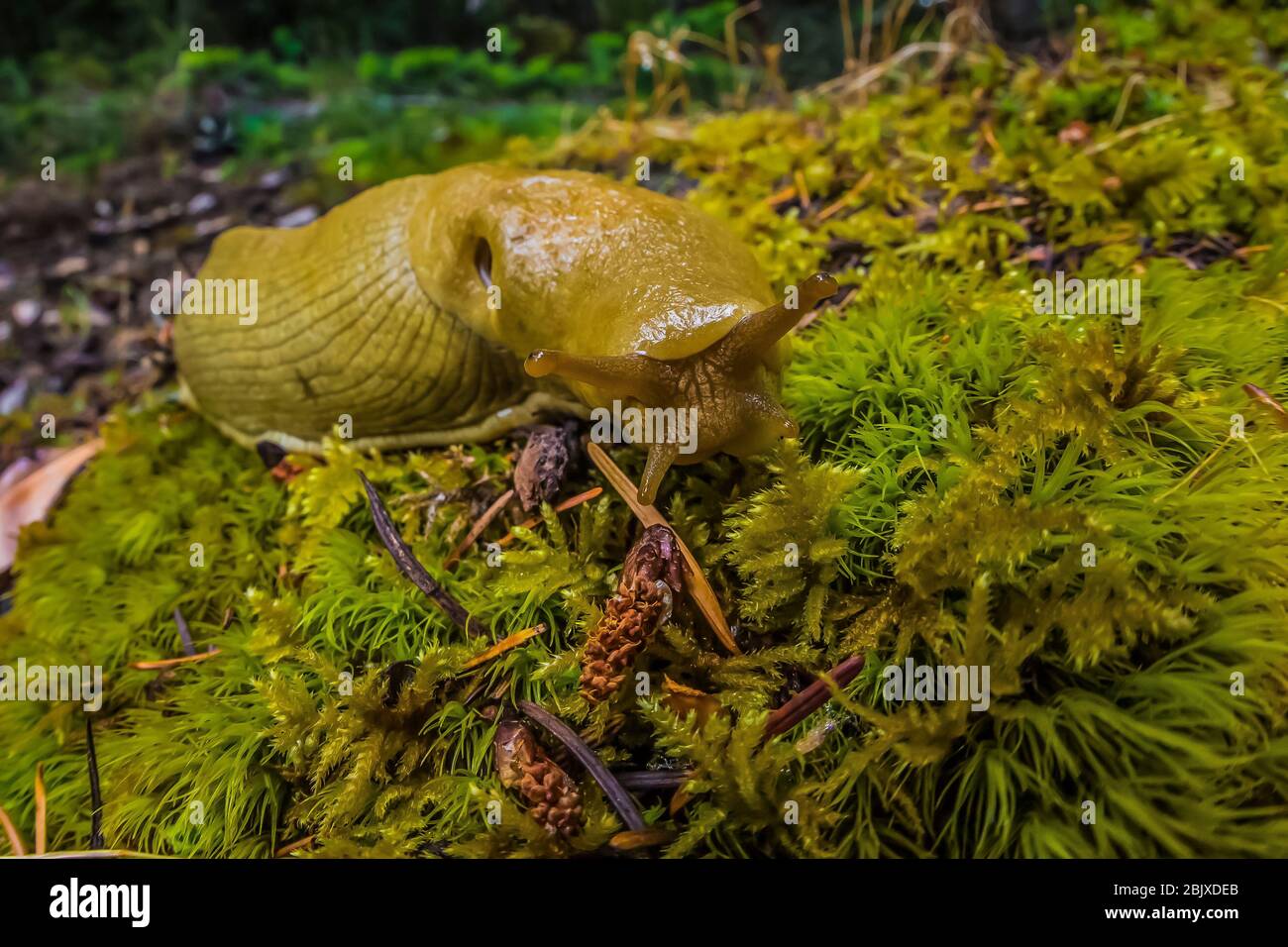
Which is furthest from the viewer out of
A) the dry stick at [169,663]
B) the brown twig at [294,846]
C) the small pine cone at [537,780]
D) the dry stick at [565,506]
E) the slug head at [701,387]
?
the dry stick at [169,663]

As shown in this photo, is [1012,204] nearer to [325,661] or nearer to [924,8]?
[924,8]

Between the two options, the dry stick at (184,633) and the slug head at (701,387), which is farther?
the dry stick at (184,633)

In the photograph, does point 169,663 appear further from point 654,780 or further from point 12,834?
point 654,780

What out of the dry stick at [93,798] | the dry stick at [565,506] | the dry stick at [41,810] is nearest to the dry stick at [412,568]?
the dry stick at [565,506]

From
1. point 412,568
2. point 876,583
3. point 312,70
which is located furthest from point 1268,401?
point 312,70

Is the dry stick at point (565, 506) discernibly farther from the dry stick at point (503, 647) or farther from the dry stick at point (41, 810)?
the dry stick at point (41, 810)
